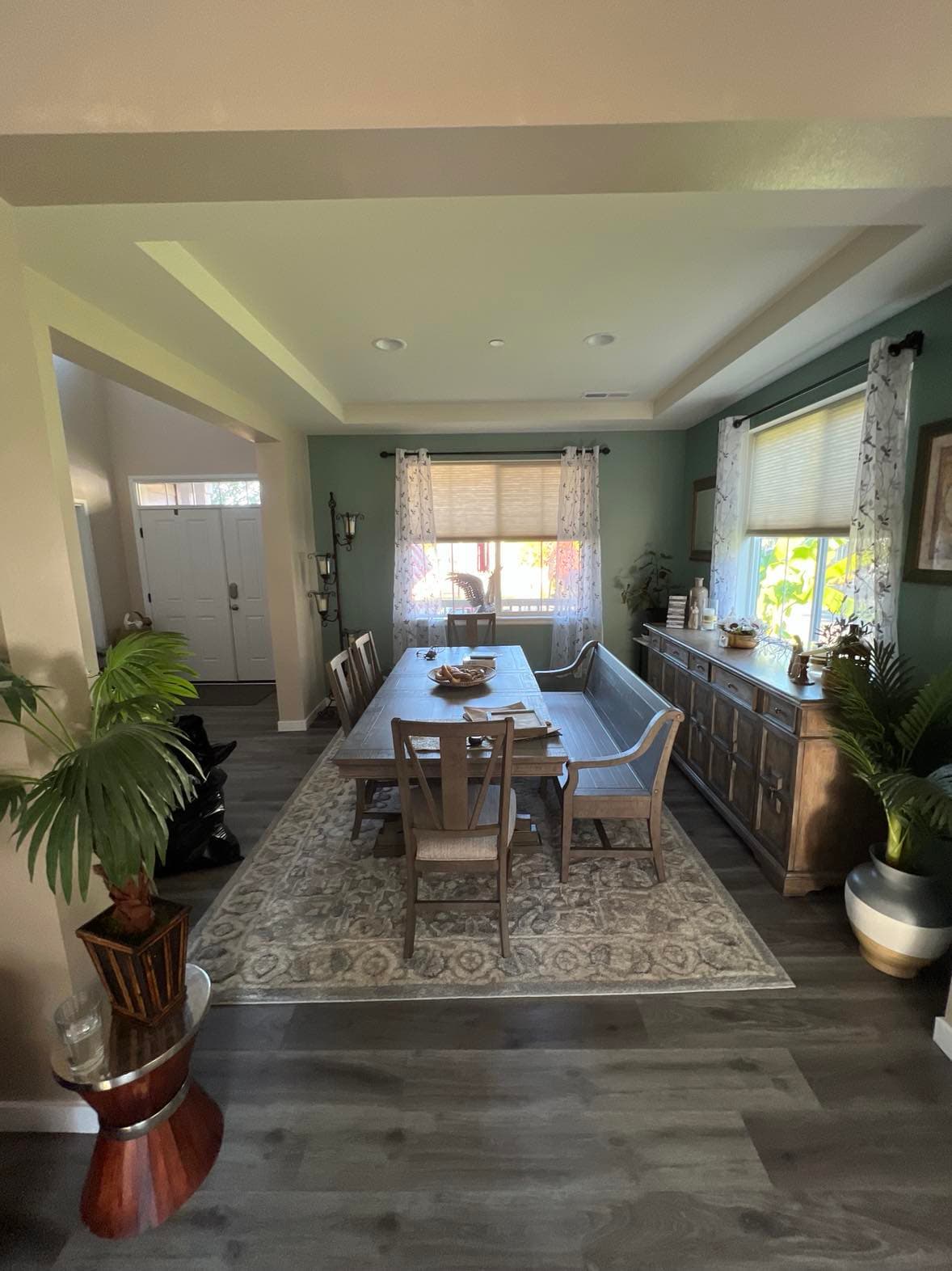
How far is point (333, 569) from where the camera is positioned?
183 inches

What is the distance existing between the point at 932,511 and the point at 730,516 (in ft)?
5.04

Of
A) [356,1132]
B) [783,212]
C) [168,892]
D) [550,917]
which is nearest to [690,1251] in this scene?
[356,1132]

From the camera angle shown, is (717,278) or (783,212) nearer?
(783,212)

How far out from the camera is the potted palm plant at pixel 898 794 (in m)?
1.62

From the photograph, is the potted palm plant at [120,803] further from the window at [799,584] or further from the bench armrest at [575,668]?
the window at [799,584]

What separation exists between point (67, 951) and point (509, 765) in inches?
52.1

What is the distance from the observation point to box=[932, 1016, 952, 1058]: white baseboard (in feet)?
4.85

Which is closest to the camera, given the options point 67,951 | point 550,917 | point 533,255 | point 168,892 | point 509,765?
point 67,951

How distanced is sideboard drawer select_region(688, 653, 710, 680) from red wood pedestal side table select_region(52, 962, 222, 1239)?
2.76 metres

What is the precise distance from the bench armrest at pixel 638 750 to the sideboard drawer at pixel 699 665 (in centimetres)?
93

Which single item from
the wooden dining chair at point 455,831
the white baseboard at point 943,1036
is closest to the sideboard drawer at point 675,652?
the wooden dining chair at point 455,831

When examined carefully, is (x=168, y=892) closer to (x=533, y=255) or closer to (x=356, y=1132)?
(x=356, y=1132)

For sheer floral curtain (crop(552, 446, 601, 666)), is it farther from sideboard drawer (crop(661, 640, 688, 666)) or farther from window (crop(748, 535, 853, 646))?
window (crop(748, 535, 853, 646))

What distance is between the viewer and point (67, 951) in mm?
1287
